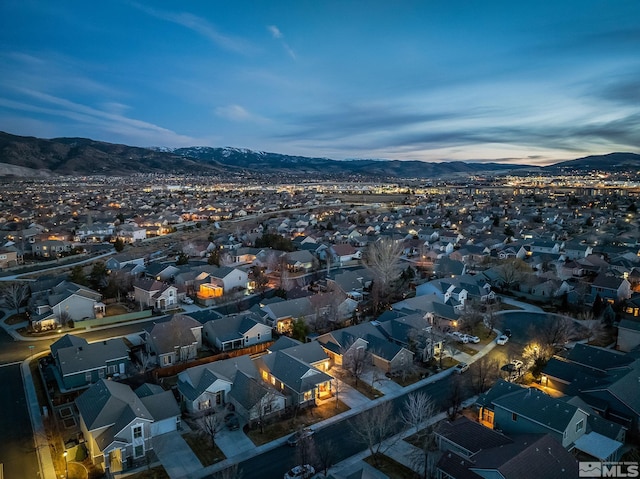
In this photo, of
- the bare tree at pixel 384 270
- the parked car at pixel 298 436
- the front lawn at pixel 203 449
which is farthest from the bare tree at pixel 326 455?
the bare tree at pixel 384 270

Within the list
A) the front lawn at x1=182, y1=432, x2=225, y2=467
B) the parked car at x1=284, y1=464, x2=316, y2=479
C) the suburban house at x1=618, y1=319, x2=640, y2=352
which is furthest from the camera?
Answer: the suburban house at x1=618, y1=319, x2=640, y2=352

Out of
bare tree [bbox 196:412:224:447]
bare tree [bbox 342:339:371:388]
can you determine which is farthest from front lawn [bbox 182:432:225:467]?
bare tree [bbox 342:339:371:388]

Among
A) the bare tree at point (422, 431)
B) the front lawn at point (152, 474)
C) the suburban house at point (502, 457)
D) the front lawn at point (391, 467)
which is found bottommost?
the front lawn at point (152, 474)

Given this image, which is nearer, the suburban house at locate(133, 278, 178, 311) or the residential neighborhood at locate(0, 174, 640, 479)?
the residential neighborhood at locate(0, 174, 640, 479)

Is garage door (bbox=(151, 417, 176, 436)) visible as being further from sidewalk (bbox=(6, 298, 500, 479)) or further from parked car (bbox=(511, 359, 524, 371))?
parked car (bbox=(511, 359, 524, 371))

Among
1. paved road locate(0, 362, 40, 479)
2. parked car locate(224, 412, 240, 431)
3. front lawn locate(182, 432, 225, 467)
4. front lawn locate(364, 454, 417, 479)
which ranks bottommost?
paved road locate(0, 362, 40, 479)

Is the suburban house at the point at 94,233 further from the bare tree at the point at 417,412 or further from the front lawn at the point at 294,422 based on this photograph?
the bare tree at the point at 417,412
